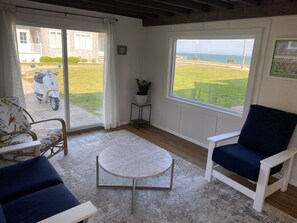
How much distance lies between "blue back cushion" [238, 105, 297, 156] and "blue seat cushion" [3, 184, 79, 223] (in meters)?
2.14

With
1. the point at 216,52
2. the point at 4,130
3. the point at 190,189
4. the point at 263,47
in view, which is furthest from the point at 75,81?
the point at 263,47

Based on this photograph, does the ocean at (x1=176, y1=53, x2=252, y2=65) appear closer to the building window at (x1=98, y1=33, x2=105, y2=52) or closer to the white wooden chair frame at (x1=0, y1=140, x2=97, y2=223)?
the building window at (x1=98, y1=33, x2=105, y2=52)

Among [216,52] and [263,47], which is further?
[216,52]

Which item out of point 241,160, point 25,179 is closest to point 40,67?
point 25,179

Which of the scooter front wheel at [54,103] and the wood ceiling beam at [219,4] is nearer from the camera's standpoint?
the wood ceiling beam at [219,4]

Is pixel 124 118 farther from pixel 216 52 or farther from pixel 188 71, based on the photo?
pixel 216 52

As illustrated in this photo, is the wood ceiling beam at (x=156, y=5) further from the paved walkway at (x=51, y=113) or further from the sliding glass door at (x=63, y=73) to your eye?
the paved walkway at (x=51, y=113)

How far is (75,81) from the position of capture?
4113 millimetres

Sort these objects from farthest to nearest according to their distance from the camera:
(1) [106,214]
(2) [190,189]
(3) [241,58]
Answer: (3) [241,58] < (2) [190,189] < (1) [106,214]

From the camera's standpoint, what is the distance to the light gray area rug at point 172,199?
2.19 meters

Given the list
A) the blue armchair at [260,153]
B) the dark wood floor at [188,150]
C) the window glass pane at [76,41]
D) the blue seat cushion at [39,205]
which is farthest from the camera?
the window glass pane at [76,41]

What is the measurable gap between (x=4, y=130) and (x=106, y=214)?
1.77 m

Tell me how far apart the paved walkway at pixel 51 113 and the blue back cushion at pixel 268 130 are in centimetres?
286

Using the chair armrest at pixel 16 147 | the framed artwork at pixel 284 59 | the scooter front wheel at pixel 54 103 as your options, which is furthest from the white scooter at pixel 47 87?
the framed artwork at pixel 284 59
